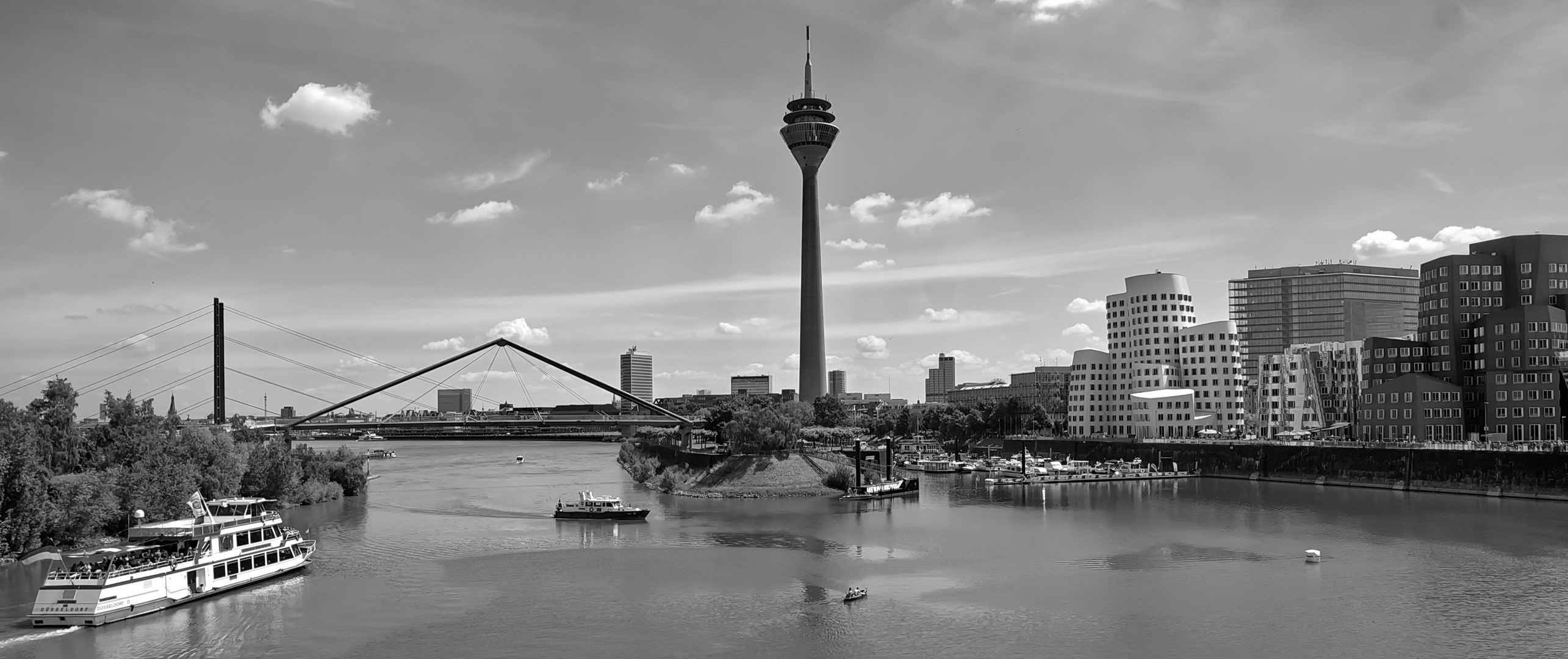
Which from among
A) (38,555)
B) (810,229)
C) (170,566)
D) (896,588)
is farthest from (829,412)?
(170,566)

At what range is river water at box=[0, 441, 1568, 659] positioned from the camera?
34.4 m

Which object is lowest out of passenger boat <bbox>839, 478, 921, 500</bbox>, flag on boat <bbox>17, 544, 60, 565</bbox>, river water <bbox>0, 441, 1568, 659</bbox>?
river water <bbox>0, 441, 1568, 659</bbox>

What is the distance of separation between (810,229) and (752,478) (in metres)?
91.5

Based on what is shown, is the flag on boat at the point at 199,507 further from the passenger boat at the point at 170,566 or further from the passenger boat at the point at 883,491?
the passenger boat at the point at 883,491

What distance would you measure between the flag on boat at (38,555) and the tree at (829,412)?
99439 mm

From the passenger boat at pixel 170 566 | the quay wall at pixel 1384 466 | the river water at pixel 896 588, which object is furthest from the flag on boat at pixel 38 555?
the quay wall at pixel 1384 466

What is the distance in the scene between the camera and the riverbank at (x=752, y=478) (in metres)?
83.3

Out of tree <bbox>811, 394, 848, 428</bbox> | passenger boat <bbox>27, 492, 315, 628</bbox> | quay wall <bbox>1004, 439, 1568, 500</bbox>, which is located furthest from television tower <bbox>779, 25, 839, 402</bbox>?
passenger boat <bbox>27, 492, 315, 628</bbox>

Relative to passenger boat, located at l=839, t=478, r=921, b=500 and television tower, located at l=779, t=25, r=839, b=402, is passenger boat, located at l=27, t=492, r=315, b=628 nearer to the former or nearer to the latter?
passenger boat, located at l=839, t=478, r=921, b=500

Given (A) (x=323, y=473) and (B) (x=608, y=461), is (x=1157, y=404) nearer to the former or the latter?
(B) (x=608, y=461)

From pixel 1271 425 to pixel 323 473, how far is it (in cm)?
9646

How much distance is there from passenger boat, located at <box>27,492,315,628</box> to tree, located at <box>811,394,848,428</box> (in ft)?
320

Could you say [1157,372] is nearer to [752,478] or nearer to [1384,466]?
[1384,466]

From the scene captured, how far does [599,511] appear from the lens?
66750 millimetres
